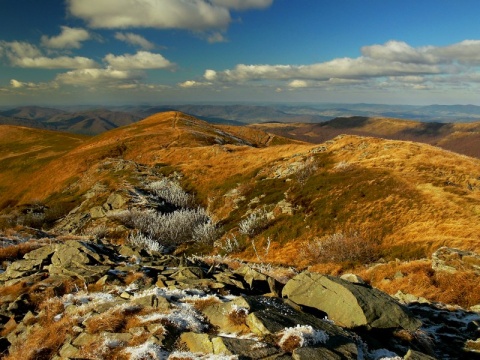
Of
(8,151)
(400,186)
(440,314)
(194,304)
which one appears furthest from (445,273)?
A: (8,151)

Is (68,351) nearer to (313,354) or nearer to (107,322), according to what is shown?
(107,322)

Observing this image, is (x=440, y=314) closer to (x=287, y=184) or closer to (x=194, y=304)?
(x=194, y=304)

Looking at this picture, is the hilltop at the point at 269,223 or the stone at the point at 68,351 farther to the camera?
the hilltop at the point at 269,223

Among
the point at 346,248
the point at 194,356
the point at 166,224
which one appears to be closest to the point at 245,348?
the point at 194,356

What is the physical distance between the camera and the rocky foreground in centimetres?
1023

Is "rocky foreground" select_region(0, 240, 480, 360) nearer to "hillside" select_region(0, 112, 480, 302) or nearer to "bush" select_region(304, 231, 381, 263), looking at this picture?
"hillside" select_region(0, 112, 480, 302)

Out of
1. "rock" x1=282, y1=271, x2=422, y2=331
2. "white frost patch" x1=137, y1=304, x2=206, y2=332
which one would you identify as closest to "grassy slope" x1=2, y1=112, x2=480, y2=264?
"rock" x1=282, y1=271, x2=422, y2=331

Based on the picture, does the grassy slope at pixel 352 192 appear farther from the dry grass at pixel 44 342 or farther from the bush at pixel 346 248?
the dry grass at pixel 44 342

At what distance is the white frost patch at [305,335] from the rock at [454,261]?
18.1m

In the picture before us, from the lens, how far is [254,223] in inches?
1921

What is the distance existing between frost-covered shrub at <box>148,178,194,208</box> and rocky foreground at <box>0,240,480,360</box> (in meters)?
45.4

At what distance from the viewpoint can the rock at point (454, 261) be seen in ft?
76.5

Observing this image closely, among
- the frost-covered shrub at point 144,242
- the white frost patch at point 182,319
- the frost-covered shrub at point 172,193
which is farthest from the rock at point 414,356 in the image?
the frost-covered shrub at point 172,193

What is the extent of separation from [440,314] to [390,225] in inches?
871
